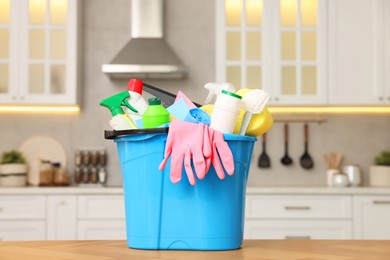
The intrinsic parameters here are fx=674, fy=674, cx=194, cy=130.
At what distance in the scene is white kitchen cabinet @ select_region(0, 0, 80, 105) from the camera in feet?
14.0

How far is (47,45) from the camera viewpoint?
434 centimetres

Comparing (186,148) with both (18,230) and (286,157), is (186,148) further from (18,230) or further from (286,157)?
(286,157)

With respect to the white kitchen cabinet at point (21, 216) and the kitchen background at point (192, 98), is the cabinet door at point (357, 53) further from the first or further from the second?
the white kitchen cabinet at point (21, 216)

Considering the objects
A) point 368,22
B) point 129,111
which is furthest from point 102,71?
point 129,111

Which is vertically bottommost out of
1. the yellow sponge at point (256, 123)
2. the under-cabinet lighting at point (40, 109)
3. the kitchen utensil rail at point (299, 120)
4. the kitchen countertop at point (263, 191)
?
the kitchen countertop at point (263, 191)

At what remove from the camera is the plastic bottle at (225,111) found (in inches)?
46.2

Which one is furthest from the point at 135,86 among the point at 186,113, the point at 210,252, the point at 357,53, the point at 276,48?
the point at 357,53

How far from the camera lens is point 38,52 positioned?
4348 mm

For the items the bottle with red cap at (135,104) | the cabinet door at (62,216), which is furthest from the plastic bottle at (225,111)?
the cabinet door at (62,216)

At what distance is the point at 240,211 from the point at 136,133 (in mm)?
240

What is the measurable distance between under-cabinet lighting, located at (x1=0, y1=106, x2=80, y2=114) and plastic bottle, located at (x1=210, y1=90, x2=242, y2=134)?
3.43m

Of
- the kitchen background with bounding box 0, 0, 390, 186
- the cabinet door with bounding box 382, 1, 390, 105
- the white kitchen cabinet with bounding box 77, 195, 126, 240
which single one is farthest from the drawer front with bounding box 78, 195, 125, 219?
the cabinet door with bounding box 382, 1, 390, 105

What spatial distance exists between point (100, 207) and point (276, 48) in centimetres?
152

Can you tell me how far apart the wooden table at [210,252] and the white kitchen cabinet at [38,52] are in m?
3.08
